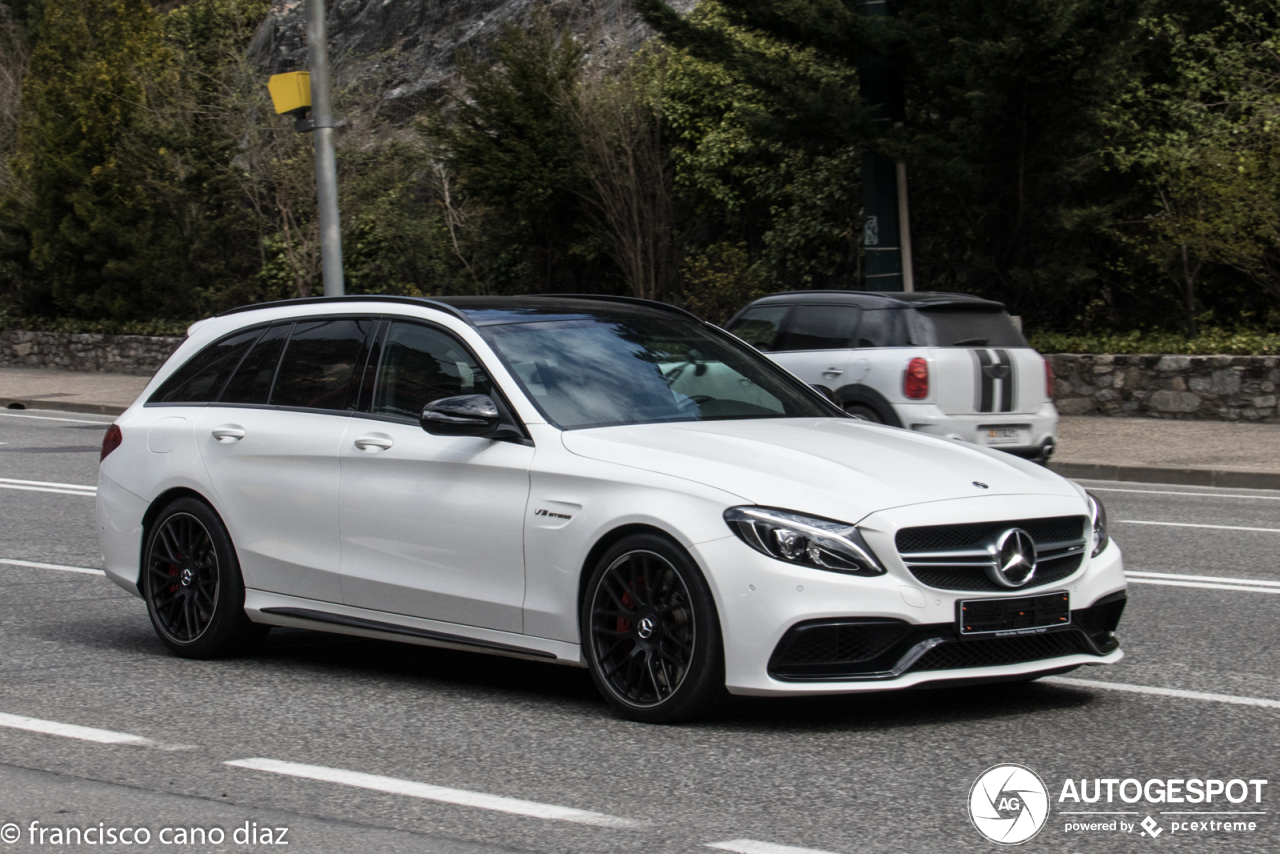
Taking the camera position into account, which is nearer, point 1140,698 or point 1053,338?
point 1140,698

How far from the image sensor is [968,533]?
5492 millimetres

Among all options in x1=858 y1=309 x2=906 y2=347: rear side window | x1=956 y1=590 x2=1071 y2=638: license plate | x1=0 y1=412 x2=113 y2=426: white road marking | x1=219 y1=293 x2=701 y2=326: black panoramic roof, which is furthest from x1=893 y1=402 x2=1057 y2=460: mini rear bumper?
x1=0 y1=412 x2=113 y2=426: white road marking

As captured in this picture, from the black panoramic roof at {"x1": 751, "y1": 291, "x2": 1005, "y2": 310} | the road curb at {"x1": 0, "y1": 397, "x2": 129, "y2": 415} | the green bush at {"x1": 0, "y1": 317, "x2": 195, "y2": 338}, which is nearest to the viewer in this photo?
the black panoramic roof at {"x1": 751, "y1": 291, "x2": 1005, "y2": 310}

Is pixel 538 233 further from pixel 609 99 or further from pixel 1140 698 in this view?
pixel 1140 698

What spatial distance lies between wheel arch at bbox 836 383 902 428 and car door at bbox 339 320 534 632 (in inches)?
289

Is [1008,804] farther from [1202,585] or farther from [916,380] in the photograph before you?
[916,380]

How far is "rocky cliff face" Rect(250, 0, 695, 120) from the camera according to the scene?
34344 millimetres

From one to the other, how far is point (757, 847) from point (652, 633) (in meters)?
1.46

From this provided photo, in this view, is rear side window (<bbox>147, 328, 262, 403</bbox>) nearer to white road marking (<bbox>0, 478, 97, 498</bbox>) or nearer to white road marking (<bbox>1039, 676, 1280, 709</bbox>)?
white road marking (<bbox>1039, 676, 1280, 709</bbox>)

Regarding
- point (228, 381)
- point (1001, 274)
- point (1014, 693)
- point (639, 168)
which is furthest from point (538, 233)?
point (1014, 693)

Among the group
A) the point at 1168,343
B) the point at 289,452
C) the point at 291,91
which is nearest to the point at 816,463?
the point at 289,452

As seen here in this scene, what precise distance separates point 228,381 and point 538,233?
69.1 feet

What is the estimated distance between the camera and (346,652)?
7438 mm

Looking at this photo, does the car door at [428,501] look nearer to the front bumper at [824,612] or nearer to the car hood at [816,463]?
the car hood at [816,463]
